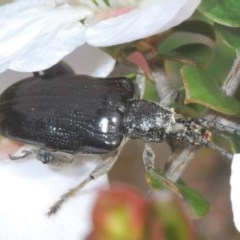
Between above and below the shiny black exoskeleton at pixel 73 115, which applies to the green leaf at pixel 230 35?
above

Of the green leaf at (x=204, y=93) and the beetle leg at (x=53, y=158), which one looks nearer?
the green leaf at (x=204, y=93)

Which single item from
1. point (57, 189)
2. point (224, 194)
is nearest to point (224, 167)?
point (224, 194)

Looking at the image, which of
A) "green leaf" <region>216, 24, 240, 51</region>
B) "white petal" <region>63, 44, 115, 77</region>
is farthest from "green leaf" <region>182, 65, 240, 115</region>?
"white petal" <region>63, 44, 115, 77</region>

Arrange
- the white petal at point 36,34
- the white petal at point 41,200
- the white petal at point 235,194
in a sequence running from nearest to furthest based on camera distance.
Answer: the white petal at point 235,194 → the white petal at point 36,34 → the white petal at point 41,200

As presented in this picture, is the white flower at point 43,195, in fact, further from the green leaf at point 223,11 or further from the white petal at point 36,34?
the green leaf at point 223,11

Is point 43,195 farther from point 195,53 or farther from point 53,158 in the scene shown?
point 195,53

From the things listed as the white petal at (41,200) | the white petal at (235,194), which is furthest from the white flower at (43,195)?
the white petal at (235,194)

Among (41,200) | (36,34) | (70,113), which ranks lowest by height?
(41,200)

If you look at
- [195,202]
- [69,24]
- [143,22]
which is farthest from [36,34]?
[195,202]
